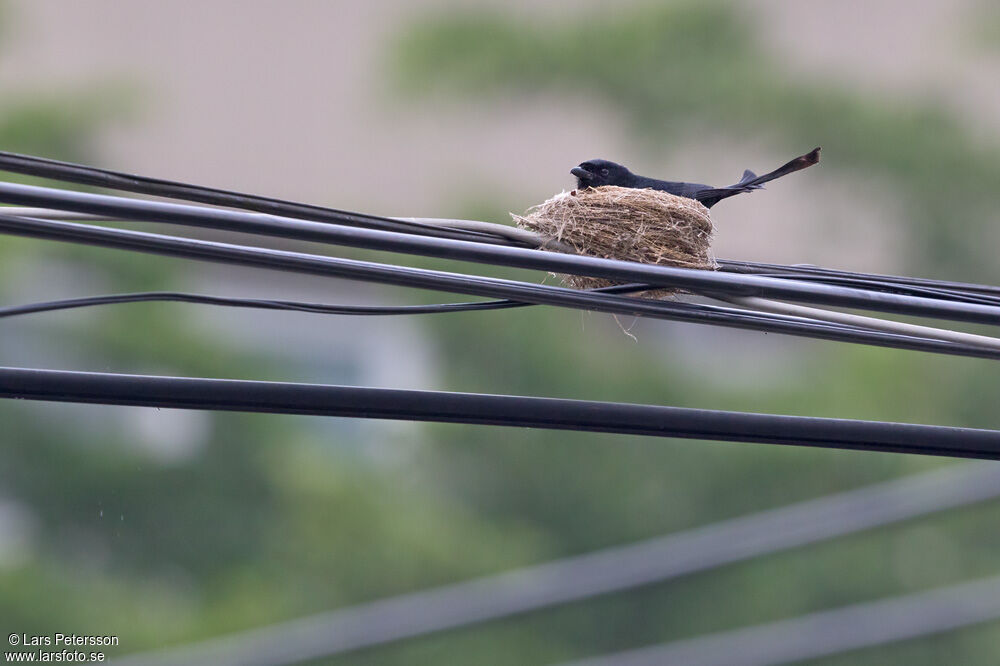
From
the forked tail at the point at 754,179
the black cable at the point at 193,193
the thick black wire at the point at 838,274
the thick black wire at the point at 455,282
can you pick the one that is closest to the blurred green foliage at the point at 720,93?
the forked tail at the point at 754,179

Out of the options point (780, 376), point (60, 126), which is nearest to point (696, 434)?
point (60, 126)

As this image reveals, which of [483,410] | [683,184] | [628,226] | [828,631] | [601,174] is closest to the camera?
[483,410]

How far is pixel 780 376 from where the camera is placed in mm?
21844

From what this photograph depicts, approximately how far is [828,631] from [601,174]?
12.0 metres

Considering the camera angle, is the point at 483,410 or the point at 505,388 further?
the point at 505,388

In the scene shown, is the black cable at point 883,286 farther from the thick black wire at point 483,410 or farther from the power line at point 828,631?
the power line at point 828,631

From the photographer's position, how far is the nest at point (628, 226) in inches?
184

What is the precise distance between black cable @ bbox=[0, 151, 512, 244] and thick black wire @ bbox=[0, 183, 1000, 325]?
0.10 metres

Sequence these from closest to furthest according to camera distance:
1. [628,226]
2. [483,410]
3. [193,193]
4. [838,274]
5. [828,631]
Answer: [193,193] → [483,410] → [838,274] → [628,226] → [828,631]

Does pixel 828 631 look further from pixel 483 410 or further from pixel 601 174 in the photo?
pixel 483 410

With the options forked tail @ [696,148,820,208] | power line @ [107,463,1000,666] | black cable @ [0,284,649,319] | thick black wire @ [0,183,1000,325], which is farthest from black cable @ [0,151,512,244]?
power line @ [107,463,1000,666]

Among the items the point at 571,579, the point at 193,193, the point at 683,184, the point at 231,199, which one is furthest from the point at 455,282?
the point at 571,579

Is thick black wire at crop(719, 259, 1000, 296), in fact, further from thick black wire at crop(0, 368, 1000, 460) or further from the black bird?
the black bird

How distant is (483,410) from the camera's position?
3920 millimetres
